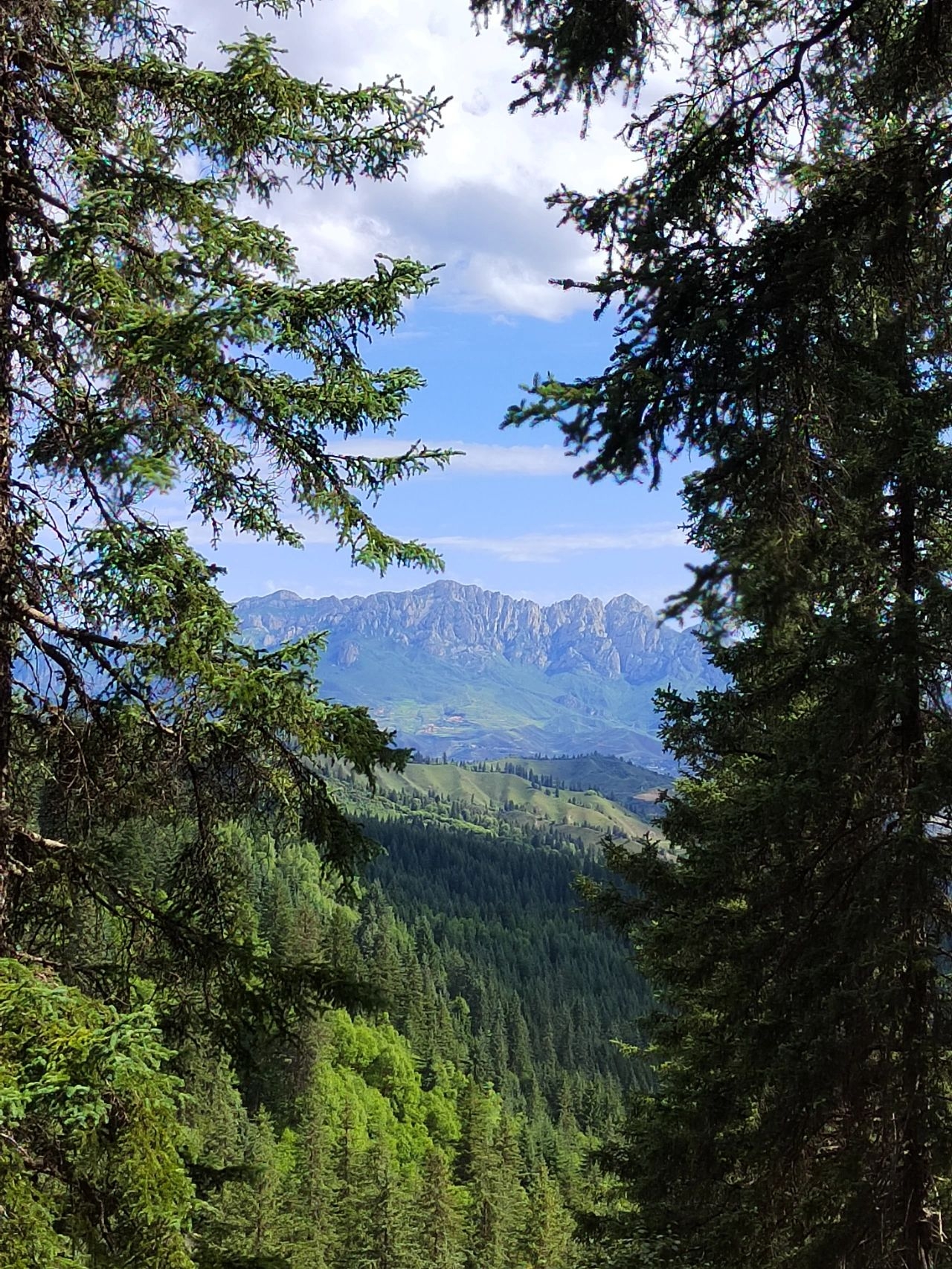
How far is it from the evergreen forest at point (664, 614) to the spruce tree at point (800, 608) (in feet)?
0.10

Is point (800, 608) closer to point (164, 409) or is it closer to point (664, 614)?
point (664, 614)

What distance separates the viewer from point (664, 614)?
3.57m

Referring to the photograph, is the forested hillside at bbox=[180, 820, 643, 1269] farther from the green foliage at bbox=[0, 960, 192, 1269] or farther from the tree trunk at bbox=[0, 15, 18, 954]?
the tree trunk at bbox=[0, 15, 18, 954]

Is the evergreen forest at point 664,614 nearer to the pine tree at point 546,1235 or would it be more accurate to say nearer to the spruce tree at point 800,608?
the spruce tree at point 800,608

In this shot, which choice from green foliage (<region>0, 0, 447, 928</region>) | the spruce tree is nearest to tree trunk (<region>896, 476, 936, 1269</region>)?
the spruce tree

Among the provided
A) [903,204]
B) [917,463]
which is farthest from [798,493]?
[917,463]

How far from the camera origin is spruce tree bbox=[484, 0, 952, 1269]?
13.9 feet

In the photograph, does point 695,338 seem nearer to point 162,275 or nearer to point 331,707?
point 331,707

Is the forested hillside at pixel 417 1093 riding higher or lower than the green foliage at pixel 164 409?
lower

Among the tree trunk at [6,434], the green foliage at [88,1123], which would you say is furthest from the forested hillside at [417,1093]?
the tree trunk at [6,434]

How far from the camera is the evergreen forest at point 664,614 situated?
4.31 metres

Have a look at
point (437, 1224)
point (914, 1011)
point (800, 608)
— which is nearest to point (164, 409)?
point (800, 608)

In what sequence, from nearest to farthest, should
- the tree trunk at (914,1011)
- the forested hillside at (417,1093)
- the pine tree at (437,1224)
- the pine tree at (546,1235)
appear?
the tree trunk at (914,1011)
the forested hillside at (417,1093)
the pine tree at (437,1224)
the pine tree at (546,1235)

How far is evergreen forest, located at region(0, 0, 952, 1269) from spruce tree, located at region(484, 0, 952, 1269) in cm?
3
